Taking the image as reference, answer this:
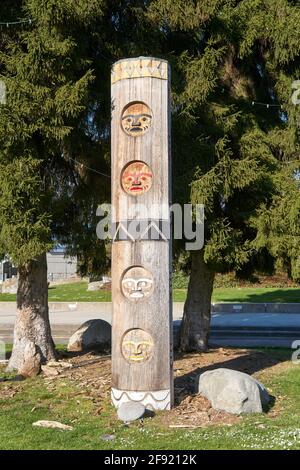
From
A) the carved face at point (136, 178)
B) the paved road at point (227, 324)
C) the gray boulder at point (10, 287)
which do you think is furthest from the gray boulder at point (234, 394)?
the gray boulder at point (10, 287)

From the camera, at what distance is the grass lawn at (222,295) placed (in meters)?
23.5

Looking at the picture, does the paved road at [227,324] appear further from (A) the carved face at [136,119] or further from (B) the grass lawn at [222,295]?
(A) the carved face at [136,119]

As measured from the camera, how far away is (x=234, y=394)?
22.4ft

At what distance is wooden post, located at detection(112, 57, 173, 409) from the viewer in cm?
705

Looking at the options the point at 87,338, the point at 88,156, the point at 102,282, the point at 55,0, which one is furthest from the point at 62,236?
the point at 102,282

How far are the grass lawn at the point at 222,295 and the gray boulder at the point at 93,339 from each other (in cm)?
995

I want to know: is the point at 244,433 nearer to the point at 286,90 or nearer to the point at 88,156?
the point at 88,156

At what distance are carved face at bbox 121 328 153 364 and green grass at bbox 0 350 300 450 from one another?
0.74 m

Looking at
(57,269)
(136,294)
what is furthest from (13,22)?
(57,269)

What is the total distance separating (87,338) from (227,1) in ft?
25.3

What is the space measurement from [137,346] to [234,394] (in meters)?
1.38

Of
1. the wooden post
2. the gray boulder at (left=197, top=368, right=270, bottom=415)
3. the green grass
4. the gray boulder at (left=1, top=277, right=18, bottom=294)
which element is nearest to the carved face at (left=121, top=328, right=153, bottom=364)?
the wooden post

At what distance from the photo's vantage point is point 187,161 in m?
9.63

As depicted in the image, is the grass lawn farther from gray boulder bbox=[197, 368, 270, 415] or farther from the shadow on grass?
gray boulder bbox=[197, 368, 270, 415]
